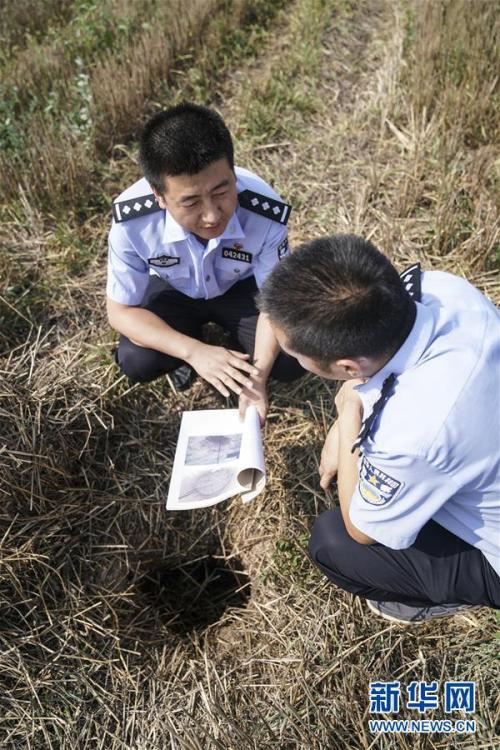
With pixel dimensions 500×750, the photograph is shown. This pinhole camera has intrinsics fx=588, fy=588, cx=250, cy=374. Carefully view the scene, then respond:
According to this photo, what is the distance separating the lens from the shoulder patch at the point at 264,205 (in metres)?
2.43

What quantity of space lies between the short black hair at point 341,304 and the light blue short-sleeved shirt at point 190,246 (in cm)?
96

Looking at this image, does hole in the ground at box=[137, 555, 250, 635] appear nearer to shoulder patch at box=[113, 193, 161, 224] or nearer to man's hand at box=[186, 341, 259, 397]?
man's hand at box=[186, 341, 259, 397]

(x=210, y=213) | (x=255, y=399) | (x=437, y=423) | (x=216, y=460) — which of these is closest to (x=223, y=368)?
(x=255, y=399)

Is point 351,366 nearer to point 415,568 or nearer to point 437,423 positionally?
point 437,423

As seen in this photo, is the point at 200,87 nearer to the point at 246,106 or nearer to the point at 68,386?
the point at 246,106

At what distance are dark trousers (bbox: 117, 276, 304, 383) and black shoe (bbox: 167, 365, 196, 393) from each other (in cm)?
17

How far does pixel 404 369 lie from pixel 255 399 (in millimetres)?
886

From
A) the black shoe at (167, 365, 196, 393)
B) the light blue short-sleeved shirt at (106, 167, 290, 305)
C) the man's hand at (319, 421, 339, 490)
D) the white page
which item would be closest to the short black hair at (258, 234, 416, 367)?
the white page

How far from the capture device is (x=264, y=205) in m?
2.44

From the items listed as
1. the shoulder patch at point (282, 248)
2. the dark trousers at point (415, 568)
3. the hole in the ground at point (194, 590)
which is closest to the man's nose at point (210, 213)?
the shoulder patch at point (282, 248)

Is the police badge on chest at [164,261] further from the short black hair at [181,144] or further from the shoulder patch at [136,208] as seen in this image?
the short black hair at [181,144]

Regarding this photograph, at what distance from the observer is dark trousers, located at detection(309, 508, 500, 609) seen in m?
1.85

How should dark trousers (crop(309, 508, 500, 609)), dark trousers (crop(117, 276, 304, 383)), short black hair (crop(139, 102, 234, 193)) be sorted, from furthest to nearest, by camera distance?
dark trousers (crop(117, 276, 304, 383)) < short black hair (crop(139, 102, 234, 193)) < dark trousers (crop(309, 508, 500, 609))

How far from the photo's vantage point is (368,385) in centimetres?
163
